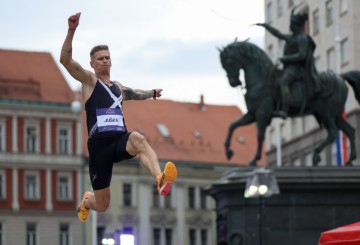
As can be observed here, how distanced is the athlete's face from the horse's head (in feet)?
89.1

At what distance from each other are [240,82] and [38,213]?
60808 millimetres

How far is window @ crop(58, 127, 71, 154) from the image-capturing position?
106312 mm

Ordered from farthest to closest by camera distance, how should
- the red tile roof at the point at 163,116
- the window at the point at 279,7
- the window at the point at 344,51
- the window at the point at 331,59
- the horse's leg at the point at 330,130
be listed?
the red tile roof at the point at 163,116, the window at the point at 279,7, the window at the point at 331,59, the window at the point at 344,51, the horse's leg at the point at 330,130

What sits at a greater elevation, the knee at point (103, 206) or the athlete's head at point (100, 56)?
the athlete's head at point (100, 56)

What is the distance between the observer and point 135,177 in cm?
11138

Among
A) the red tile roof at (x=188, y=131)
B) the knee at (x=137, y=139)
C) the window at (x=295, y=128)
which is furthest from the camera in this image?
the red tile roof at (x=188, y=131)

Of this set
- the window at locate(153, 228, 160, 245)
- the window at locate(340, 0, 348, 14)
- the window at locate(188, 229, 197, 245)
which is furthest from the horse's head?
the window at locate(188, 229, 197, 245)

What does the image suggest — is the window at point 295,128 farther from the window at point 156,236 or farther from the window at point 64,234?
the window at point 156,236

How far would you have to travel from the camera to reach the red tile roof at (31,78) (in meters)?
106

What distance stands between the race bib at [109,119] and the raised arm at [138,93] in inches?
20.4

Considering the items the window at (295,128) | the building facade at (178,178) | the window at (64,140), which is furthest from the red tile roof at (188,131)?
the window at (295,128)

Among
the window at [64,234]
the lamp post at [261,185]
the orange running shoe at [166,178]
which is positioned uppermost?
the window at [64,234]

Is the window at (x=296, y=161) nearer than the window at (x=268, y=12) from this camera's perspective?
Yes

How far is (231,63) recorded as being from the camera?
43844 mm
